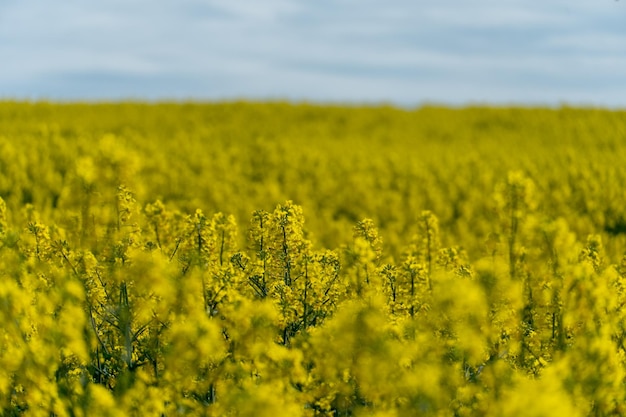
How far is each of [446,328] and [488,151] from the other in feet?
58.6

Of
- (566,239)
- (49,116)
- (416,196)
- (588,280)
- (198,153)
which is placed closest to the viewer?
(588,280)

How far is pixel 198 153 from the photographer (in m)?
18.0

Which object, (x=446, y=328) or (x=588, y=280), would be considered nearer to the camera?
(x=446, y=328)

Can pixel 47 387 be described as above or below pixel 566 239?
below

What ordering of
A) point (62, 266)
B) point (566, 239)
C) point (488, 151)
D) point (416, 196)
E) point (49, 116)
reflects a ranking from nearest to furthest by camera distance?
point (566, 239) → point (62, 266) → point (416, 196) → point (488, 151) → point (49, 116)

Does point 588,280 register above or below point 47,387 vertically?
above

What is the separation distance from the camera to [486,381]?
11.9 ft

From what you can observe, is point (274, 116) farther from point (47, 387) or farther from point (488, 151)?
point (47, 387)

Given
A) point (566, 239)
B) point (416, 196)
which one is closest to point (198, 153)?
point (416, 196)

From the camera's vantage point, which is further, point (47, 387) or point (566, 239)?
point (566, 239)

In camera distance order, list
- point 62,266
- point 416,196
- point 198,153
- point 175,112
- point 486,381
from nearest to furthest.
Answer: point 486,381 → point 62,266 → point 416,196 → point 198,153 → point 175,112

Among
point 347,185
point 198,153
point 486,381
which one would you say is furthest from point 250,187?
point 486,381

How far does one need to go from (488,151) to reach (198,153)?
792 cm

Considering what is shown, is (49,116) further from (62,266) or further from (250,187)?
(62,266)
